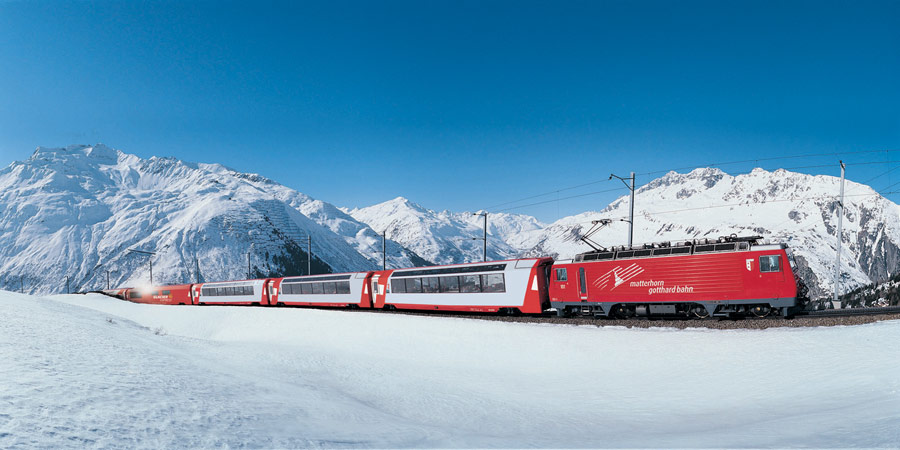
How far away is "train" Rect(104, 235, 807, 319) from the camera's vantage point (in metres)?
19.8

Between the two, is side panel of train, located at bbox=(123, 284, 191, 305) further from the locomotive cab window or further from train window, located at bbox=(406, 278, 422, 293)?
the locomotive cab window

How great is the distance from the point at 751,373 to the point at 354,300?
3115cm

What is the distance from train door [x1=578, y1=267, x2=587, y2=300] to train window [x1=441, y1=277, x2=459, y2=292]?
8587 millimetres

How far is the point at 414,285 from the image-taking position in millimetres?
33000

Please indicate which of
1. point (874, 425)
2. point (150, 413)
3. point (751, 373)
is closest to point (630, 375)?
point (751, 373)

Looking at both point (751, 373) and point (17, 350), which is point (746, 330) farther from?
point (17, 350)

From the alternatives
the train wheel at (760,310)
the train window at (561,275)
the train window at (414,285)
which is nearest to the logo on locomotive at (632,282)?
the train window at (561,275)

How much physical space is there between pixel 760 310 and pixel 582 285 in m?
8.41

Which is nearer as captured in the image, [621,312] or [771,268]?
[771,268]

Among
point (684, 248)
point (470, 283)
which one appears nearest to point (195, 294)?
point (470, 283)

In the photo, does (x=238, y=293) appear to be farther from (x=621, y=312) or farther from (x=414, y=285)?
(x=621, y=312)

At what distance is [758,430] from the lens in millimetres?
7707

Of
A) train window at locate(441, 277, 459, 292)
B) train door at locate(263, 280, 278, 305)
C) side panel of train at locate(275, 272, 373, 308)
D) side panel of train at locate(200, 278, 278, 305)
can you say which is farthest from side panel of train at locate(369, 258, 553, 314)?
side panel of train at locate(200, 278, 278, 305)

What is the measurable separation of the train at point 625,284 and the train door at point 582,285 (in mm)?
58
